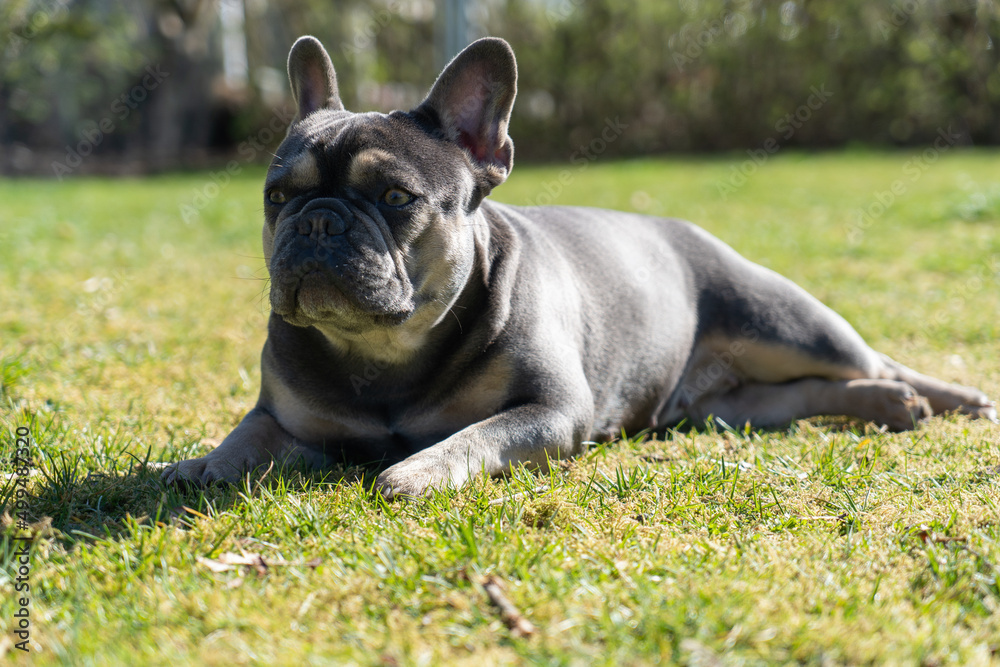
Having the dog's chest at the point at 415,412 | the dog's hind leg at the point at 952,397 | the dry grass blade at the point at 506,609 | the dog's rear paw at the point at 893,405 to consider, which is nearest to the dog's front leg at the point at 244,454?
the dog's chest at the point at 415,412

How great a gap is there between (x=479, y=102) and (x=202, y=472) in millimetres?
1980

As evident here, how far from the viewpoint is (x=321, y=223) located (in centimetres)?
340

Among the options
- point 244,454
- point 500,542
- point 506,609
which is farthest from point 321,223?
point 506,609

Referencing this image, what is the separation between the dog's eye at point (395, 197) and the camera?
3551 millimetres

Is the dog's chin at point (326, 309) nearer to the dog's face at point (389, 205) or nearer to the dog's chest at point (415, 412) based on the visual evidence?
the dog's face at point (389, 205)

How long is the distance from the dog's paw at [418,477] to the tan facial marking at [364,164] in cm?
111

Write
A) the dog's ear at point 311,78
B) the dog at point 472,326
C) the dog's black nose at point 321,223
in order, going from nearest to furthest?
the dog's black nose at point 321,223, the dog at point 472,326, the dog's ear at point 311,78

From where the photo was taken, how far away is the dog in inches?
137

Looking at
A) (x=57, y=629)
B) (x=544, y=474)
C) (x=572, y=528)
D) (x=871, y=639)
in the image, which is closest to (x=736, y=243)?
(x=544, y=474)

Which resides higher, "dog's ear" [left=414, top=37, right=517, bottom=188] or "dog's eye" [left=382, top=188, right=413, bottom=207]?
"dog's ear" [left=414, top=37, right=517, bottom=188]

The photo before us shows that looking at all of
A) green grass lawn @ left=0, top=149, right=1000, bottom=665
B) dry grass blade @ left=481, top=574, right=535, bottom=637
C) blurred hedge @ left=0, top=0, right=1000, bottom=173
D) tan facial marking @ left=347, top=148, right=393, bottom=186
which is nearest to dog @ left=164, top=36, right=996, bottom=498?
tan facial marking @ left=347, top=148, right=393, bottom=186

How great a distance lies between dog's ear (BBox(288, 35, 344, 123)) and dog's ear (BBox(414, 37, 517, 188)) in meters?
0.62

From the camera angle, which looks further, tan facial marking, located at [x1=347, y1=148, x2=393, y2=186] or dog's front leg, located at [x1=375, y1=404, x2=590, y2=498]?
tan facial marking, located at [x1=347, y1=148, x2=393, y2=186]

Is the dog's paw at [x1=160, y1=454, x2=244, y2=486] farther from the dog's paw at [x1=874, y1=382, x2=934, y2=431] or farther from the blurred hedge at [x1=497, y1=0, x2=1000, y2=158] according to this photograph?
the blurred hedge at [x1=497, y1=0, x2=1000, y2=158]
